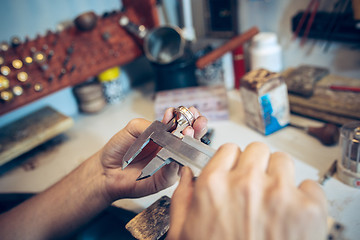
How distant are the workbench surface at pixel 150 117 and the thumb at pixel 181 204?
278 mm

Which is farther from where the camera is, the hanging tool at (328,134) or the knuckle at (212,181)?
the hanging tool at (328,134)

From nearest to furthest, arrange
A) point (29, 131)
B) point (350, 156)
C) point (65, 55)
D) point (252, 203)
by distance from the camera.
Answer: point (252, 203) < point (350, 156) < point (29, 131) < point (65, 55)

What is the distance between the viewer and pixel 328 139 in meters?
0.97

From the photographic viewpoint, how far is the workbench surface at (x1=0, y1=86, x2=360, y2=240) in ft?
2.60

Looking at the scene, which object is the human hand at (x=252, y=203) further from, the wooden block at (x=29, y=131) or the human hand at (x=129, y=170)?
the wooden block at (x=29, y=131)

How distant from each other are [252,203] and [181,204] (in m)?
0.15

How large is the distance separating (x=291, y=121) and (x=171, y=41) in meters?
0.71

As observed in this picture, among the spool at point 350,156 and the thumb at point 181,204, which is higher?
the thumb at point 181,204

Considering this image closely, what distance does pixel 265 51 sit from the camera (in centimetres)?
135

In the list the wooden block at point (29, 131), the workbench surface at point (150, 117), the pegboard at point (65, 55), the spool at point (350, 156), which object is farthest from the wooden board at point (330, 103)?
the wooden block at point (29, 131)

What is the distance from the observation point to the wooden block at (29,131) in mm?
1133

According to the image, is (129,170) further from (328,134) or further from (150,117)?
(328,134)

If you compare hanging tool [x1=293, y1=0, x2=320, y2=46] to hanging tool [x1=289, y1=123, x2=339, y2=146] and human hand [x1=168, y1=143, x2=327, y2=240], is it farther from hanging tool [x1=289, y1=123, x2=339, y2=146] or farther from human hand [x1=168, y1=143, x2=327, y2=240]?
human hand [x1=168, y1=143, x2=327, y2=240]

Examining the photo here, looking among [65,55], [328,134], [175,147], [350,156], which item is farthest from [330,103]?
[65,55]
